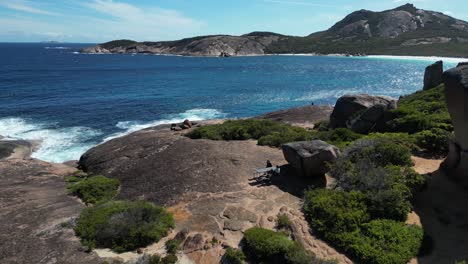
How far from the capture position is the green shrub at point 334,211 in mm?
16438

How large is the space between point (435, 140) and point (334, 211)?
425 inches

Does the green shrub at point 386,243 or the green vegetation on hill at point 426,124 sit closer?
the green shrub at point 386,243

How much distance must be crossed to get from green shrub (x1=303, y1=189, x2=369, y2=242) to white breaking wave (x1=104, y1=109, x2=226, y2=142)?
3264 cm

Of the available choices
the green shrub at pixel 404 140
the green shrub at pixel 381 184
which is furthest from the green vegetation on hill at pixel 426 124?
the green shrub at pixel 381 184

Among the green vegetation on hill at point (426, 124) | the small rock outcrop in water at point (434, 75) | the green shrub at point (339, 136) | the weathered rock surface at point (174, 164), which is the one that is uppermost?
the small rock outcrop in water at point (434, 75)

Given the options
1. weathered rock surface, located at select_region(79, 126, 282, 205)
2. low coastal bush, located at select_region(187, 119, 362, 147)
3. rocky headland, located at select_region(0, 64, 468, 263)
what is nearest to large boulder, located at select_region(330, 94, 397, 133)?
rocky headland, located at select_region(0, 64, 468, 263)

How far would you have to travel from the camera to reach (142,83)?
9219 cm

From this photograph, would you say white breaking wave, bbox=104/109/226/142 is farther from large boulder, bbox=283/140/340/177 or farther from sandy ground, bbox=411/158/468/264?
sandy ground, bbox=411/158/468/264

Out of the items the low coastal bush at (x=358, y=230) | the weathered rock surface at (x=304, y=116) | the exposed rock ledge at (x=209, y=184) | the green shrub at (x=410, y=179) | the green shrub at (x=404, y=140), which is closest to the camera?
the low coastal bush at (x=358, y=230)

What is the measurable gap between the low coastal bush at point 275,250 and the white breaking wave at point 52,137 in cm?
2814

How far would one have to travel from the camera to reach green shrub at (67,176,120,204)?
70.6ft

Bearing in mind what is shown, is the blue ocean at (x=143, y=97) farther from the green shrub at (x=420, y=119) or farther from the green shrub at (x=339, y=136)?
the green shrub at (x=420, y=119)

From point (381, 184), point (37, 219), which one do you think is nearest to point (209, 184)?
point (37, 219)

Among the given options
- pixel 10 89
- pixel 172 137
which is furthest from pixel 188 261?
pixel 10 89
